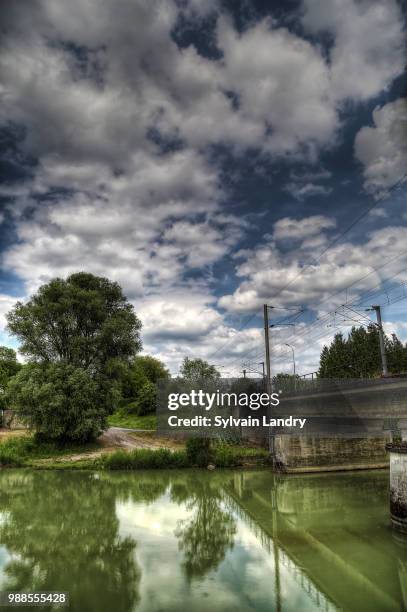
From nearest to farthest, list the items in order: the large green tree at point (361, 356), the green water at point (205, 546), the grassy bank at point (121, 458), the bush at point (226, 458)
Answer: the green water at point (205, 546)
the grassy bank at point (121, 458)
the bush at point (226, 458)
the large green tree at point (361, 356)

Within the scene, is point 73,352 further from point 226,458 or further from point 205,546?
point 205,546

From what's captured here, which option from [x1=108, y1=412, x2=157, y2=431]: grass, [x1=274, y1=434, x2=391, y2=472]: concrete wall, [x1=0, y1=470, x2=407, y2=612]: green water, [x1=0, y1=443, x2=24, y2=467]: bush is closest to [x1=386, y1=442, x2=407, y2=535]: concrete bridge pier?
[x1=0, y1=470, x2=407, y2=612]: green water

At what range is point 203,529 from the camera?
18.4 m

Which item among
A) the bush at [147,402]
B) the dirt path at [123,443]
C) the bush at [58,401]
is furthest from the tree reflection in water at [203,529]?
the bush at [147,402]

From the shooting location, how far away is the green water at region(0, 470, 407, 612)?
451 inches

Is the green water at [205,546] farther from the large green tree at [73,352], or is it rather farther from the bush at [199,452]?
the large green tree at [73,352]

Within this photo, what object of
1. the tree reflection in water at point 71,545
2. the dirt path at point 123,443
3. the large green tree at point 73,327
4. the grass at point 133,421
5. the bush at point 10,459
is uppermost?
the large green tree at point 73,327

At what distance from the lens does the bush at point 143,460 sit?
112ft

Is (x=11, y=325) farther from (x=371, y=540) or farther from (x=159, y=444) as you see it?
(x=371, y=540)

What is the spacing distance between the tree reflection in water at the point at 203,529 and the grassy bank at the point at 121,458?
645 centimetres

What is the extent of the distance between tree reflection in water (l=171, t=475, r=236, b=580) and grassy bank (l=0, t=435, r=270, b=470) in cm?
645

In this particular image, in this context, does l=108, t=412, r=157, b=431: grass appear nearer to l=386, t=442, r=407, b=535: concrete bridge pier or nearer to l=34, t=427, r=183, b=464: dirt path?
l=34, t=427, r=183, b=464: dirt path

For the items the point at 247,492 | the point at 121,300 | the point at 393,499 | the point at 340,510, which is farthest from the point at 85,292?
the point at 393,499

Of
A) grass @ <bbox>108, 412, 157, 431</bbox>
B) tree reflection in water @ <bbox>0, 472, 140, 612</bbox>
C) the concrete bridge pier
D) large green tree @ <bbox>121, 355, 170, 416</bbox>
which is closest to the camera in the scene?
tree reflection in water @ <bbox>0, 472, 140, 612</bbox>
